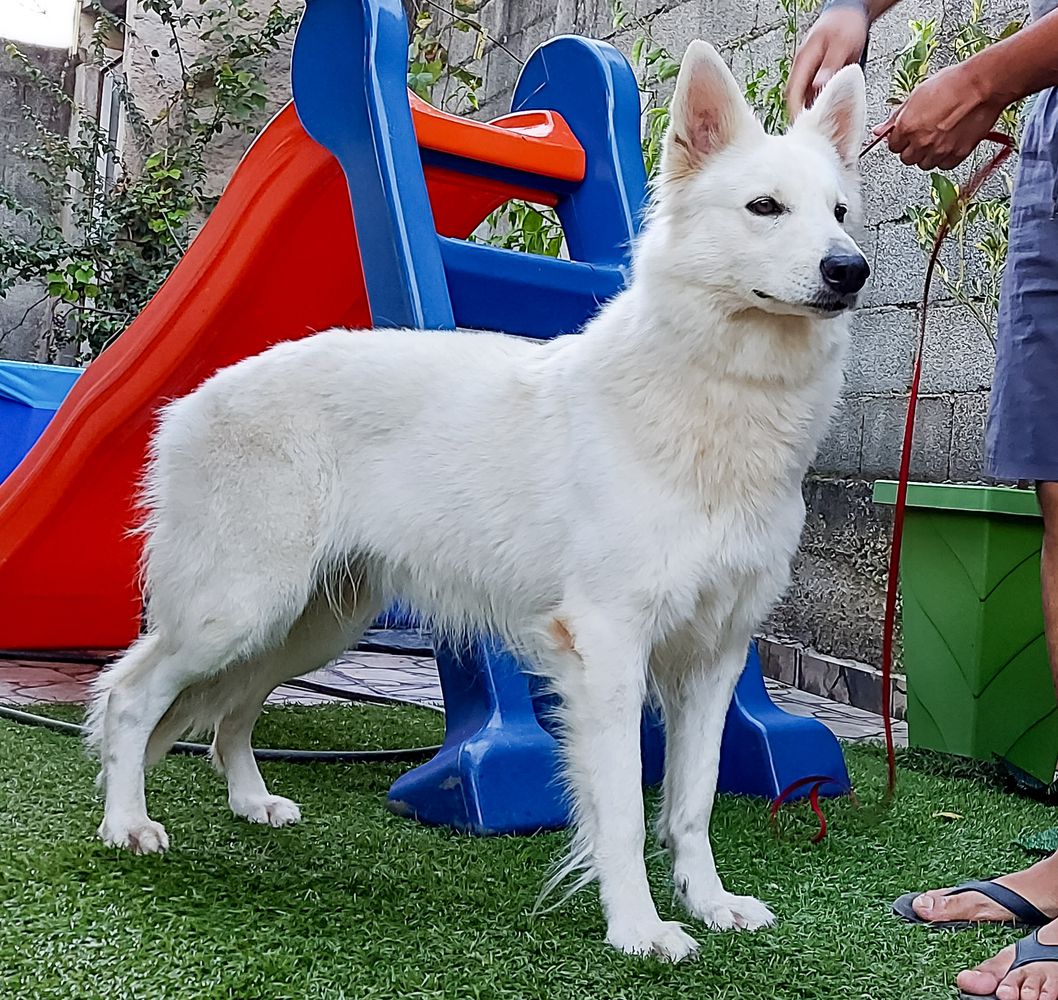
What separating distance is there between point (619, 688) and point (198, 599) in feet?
2.75

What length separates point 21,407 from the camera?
4.27 meters

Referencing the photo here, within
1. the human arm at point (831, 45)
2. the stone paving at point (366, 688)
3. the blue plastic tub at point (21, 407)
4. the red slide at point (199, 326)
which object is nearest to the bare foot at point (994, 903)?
the human arm at point (831, 45)

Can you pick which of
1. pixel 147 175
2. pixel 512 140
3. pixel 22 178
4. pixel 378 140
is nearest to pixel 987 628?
pixel 512 140

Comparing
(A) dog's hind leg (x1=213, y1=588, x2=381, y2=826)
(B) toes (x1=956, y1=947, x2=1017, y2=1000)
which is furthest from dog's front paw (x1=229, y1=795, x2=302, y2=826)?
(B) toes (x1=956, y1=947, x2=1017, y2=1000)

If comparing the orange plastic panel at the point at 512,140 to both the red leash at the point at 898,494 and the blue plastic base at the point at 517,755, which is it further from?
the blue plastic base at the point at 517,755

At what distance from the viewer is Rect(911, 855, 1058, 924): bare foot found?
191 centimetres

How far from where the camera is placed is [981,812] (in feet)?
8.62

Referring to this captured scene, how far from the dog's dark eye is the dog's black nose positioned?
0.46 ft

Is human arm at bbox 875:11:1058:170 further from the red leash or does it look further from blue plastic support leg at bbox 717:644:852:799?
blue plastic support leg at bbox 717:644:852:799

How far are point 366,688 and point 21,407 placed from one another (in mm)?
1618

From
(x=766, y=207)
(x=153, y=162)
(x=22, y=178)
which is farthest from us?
(x=22, y=178)

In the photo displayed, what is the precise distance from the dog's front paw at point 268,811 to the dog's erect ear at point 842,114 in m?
1.58

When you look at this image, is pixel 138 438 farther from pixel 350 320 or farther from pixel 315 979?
pixel 315 979

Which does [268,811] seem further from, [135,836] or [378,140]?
[378,140]
